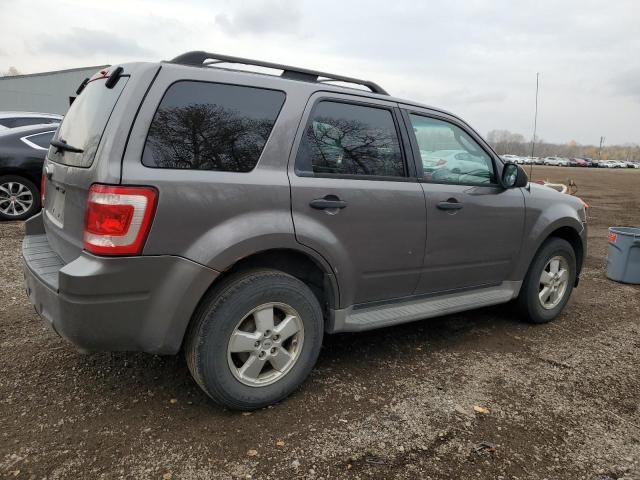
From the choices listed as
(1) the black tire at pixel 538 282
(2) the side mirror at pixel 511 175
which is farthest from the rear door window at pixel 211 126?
(1) the black tire at pixel 538 282

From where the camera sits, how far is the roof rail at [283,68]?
8.87 ft

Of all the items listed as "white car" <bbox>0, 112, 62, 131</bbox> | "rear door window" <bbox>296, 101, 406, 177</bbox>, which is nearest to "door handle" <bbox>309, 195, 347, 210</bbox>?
"rear door window" <bbox>296, 101, 406, 177</bbox>

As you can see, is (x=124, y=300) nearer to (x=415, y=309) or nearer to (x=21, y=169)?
(x=415, y=309)

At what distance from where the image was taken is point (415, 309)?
11.4 feet

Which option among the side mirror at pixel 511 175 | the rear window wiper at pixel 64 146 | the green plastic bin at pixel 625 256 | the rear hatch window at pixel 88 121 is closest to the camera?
the rear hatch window at pixel 88 121

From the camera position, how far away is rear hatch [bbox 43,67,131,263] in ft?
7.93

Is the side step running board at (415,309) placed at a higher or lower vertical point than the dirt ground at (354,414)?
higher

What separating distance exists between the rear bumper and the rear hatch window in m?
0.56

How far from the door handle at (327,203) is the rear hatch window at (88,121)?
3.78 feet

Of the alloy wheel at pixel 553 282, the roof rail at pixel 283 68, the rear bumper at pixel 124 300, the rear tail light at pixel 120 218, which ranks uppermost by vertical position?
the roof rail at pixel 283 68

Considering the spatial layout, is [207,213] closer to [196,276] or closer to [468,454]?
[196,276]

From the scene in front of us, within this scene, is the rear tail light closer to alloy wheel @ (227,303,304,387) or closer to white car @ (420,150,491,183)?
alloy wheel @ (227,303,304,387)

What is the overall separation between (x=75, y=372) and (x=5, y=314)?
1.39m

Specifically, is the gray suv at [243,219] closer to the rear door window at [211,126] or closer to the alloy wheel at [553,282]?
the rear door window at [211,126]
